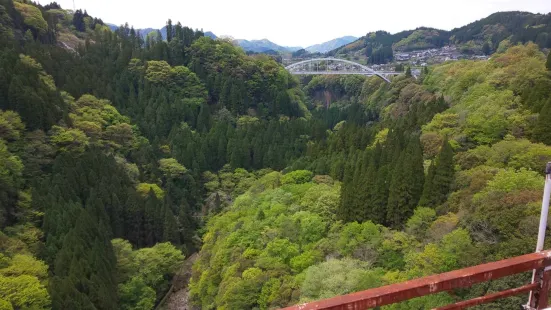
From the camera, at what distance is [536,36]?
96500mm

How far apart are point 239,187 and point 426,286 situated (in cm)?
4414

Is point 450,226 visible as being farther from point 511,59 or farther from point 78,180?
point 78,180

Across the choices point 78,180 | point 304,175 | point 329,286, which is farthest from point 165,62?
point 329,286

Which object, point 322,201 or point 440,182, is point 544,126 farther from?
point 322,201

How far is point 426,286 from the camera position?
377 centimetres

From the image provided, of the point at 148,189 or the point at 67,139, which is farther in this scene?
the point at 148,189

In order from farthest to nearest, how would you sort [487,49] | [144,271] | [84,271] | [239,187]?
1. [487,49]
2. [239,187]
3. [144,271]
4. [84,271]

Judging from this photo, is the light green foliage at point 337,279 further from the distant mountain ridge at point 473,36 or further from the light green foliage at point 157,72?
the distant mountain ridge at point 473,36

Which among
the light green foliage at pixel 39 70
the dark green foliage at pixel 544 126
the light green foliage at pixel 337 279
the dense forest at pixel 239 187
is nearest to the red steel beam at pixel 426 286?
the dense forest at pixel 239 187

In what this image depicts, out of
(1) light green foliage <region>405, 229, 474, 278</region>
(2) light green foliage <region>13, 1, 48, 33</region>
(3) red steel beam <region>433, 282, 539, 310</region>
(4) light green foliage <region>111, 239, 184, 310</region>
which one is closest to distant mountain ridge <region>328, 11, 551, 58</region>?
(1) light green foliage <region>405, 229, 474, 278</region>

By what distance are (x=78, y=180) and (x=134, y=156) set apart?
33.7 ft

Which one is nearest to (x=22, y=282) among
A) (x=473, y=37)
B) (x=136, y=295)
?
(x=136, y=295)

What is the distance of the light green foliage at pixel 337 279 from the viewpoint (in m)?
17.7

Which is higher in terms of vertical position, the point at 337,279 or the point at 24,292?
the point at 337,279
